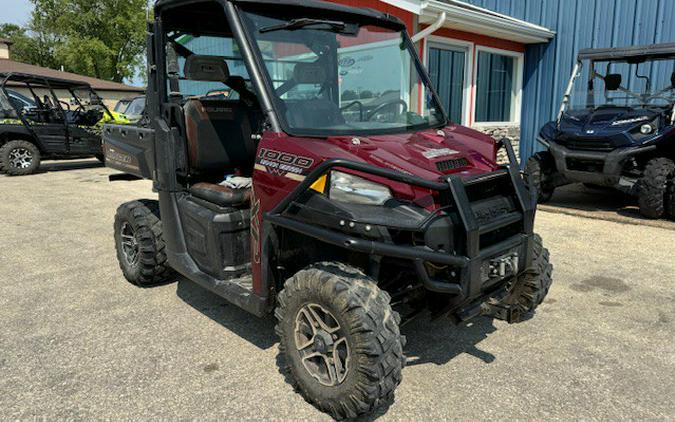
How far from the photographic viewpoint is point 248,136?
13.2 feet

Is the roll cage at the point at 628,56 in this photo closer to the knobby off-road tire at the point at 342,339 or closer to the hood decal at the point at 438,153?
the hood decal at the point at 438,153

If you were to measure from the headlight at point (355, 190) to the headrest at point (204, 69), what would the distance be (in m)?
1.06

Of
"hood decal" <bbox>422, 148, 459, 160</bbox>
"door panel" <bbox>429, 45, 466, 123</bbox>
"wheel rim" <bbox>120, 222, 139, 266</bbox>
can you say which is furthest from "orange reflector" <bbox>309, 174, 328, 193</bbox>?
"door panel" <bbox>429, 45, 466, 123</bbox>

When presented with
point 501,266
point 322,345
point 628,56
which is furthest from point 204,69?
point 628,56

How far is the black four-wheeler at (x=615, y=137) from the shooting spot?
6.75 meters

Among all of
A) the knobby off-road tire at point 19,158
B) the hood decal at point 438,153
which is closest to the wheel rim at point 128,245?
the hood decal at point 438,153

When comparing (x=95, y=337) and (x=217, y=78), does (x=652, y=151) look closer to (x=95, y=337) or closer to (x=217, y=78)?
(x=217, y=78)

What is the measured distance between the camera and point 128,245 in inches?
187

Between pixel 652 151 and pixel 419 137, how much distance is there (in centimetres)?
523

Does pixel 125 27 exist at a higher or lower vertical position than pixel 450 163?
higher

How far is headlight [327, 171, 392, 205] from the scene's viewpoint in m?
2.62

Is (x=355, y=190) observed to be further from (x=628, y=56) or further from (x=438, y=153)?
(x=628, y=56)

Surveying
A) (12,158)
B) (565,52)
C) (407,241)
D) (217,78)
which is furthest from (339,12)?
(12,158)

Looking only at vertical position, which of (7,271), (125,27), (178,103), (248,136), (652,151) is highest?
(125,27)
